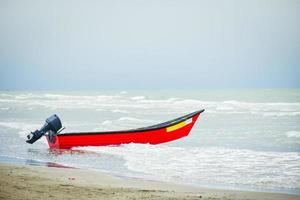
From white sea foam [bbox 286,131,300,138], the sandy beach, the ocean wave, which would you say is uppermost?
the ocean wave

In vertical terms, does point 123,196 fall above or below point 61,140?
below

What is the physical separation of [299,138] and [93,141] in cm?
754

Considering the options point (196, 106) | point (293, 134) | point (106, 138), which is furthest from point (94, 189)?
point (196, 106)

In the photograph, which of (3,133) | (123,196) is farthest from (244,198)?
(3,133)

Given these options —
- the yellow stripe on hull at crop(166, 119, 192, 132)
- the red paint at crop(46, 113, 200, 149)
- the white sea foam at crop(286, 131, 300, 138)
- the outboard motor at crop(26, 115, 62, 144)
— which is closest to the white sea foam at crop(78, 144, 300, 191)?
the red paint at crop(46, 113, 200, 149)

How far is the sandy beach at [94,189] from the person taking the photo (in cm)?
555

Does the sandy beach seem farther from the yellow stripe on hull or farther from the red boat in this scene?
the yellow stripe on hull

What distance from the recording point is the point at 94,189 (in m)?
6.07

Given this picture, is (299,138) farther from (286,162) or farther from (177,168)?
(177,168)

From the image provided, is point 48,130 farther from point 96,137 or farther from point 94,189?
point 94,189

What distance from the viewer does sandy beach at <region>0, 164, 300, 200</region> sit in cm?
555

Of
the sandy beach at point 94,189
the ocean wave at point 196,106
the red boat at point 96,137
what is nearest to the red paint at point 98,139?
the red boat at point 96,137

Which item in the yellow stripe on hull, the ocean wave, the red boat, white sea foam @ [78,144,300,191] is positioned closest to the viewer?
white sea foam @ [78,144,300,191]

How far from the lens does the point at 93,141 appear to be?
12625 mm
